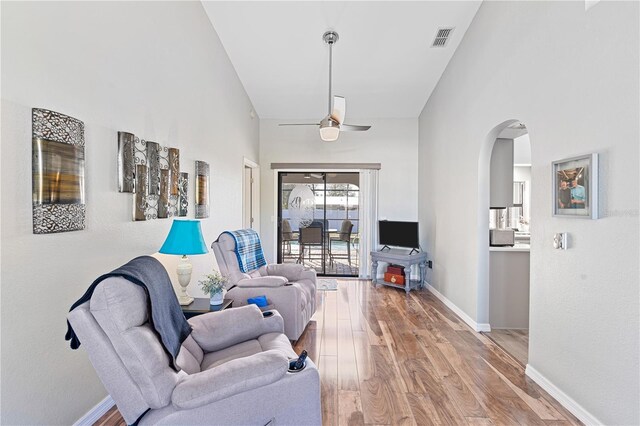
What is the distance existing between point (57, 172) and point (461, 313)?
13.3 feet

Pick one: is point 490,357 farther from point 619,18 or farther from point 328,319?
point 619,18

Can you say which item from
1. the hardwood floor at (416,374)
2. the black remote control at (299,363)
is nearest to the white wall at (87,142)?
the hardwood floor at (416,374)

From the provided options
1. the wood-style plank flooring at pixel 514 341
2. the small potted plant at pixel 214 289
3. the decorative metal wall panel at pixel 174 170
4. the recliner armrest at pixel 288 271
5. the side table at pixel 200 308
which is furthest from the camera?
the recliner armrest at pixel 288 271

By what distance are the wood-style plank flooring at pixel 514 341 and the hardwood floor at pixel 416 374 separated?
92mm

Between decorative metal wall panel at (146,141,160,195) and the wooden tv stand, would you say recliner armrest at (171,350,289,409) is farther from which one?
the wooden tv stand

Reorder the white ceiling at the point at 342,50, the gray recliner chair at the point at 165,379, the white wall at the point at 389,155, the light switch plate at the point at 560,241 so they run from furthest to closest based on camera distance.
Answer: the white wall at the point at 389,155 < the white ceiling at the point at 342,50 < the light switch plate at the point at 560,241 < the gray recliner chair at the point at 165,379

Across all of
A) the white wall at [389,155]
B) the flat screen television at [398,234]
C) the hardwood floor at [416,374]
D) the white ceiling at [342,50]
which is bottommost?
the hardwood floor at [416,374]

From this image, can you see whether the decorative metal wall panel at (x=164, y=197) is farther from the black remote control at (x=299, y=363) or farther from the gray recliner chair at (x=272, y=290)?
the black remote control at (x=299, y=363)

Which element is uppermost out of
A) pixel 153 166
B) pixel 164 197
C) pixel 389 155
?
pixel 389 155

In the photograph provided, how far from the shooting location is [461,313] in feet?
12.9

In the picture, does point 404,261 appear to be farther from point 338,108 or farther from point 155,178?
point 155,178

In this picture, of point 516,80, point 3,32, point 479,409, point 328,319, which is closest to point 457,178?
point 516,80

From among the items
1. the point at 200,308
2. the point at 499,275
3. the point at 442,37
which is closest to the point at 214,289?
the point at 200,308

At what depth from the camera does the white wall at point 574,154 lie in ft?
5.92
